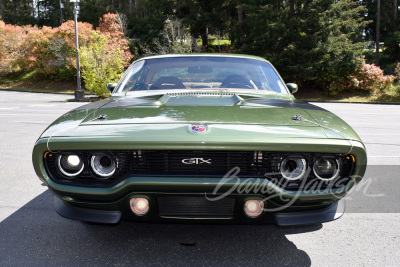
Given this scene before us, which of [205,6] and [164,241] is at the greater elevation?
[205,6]

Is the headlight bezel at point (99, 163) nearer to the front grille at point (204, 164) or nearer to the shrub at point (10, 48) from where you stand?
the front grille at point (204, 164)

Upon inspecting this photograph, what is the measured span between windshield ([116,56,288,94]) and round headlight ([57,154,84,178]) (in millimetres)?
1444

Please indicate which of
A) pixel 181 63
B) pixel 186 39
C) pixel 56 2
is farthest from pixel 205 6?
pixel 181 63

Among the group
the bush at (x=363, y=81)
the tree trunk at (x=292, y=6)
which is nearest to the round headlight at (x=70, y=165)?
the bush at (x=363, y=81)

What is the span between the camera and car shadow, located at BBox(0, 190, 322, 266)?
2.52 meters

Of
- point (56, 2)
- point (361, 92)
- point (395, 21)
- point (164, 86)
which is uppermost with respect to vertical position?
point (56, 2)

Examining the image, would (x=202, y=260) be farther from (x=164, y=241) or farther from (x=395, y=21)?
(x=395, y=21)

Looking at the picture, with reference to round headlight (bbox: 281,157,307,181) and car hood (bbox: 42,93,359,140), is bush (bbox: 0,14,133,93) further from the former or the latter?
round headlight (bbox: 281,157,307,181)

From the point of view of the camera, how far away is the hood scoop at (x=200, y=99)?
2.80 m

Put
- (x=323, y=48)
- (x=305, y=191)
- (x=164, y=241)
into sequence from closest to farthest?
1. (x=305, y=191)
2. (x=164, y=241)
3. (x=323, y=48)

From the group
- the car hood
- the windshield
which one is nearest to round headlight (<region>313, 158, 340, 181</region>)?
the car hood

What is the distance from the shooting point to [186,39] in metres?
33.1

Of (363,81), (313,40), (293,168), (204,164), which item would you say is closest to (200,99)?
(204,164)

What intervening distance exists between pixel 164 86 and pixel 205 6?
38.9 m
